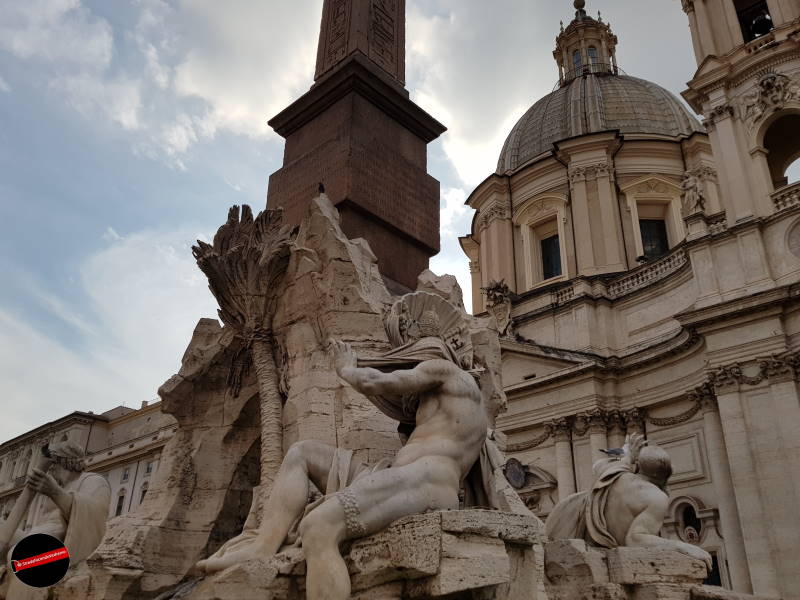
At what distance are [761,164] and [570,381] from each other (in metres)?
8.81

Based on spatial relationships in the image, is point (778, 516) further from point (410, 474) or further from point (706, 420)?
point (410, 474)

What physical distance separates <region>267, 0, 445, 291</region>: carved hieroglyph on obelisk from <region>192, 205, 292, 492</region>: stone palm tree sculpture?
2.96ft

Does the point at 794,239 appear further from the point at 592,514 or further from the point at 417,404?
the point at 417,404

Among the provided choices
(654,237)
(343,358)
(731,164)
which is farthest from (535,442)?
(343,358)

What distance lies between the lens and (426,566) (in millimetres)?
3533

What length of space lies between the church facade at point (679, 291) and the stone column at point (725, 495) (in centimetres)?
4

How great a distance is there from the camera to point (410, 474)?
161 inches

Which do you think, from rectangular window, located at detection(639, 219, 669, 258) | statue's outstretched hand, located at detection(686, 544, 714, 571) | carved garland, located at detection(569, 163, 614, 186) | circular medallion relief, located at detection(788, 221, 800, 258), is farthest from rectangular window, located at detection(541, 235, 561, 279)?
statue's outstretched hand, located at detection(686, 544, 714, 571)

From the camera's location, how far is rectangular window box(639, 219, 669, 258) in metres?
29.6

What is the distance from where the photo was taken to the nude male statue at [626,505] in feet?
20.4

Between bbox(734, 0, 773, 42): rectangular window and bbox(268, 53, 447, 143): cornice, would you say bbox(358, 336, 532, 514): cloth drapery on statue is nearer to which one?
bbox(268, 53, 447, 143): cornice

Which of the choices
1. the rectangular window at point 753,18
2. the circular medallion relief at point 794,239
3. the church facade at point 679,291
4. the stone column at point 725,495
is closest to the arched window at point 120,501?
the church facade at point 679,291

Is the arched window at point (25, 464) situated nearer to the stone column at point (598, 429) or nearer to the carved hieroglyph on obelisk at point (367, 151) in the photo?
the stone column at point (598, 429)

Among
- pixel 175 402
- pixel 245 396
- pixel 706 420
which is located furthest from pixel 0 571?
pixel 706 420
